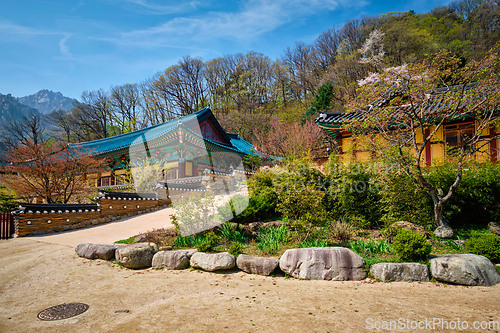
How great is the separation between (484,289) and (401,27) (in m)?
32.8

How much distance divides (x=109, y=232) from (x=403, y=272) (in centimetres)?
822

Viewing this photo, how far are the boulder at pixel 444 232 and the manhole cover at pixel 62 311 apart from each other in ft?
21.9

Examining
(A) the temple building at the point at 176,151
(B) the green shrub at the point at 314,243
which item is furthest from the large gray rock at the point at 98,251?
(A) the temple building at the point at 176,151

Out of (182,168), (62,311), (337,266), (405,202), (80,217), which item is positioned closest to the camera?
(62,311)

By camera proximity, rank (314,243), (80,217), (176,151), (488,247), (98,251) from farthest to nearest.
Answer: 1. (176,151)
2. (80,217)
3. (98,251)
4. (314,243)
5. (488,247)

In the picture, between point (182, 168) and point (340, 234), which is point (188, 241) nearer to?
point (340, 234)

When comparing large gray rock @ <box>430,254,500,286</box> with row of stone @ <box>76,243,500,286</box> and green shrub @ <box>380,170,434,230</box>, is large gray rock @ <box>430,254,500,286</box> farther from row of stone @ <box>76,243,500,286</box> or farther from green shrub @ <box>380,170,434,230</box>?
green shrub @ <box>380,170,434,230</box>

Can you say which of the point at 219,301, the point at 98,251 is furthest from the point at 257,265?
the point at 98,251

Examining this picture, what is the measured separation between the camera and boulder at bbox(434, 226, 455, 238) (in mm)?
5316

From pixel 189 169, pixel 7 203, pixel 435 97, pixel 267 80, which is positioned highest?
pixel 267 80

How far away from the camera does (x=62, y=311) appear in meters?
3.32

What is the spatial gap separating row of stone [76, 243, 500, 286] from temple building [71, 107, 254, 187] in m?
9.87

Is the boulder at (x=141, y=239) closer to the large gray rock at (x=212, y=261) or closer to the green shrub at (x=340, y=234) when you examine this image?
the large gray rock at (x=212, y=261)

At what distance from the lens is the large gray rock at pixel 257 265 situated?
445 centimetres
